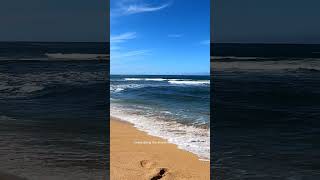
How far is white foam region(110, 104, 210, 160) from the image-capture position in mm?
6039

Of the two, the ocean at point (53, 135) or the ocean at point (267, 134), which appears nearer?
the ocean at point (53, 135)

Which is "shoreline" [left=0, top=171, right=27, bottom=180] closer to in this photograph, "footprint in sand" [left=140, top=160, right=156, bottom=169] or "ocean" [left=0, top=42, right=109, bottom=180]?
"ocean" [left=0, top=42, right=109, bottom=180]

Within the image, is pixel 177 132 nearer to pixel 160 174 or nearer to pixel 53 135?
pixel 53 135

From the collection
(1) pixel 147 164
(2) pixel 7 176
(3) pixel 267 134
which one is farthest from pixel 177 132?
(2) pixel 7 176

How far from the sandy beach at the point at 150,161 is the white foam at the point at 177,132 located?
184mm

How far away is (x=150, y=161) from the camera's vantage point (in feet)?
17.9

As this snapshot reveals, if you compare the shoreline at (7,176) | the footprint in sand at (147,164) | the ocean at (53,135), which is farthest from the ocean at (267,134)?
the shoreline at (7,176)

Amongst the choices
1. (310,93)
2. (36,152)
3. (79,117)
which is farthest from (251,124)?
(310,93)

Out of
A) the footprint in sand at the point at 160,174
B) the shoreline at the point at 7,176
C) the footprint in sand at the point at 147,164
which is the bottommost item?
the footprint in sand at the point at 160,174

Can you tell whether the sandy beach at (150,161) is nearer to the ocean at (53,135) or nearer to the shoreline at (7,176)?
the ocean at (53,135)

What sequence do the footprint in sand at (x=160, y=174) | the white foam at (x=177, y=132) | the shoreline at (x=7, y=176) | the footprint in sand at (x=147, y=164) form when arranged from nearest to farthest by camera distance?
the shoreline at (x=7, y=176)
the footprint in sand at (x=160, y=174)
the footprint in sand at (x=147, y=164)
the white foam at (x=177, y=132)

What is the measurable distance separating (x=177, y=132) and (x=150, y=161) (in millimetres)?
1989

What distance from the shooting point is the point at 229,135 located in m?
7.30

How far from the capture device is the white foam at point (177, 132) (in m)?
6.04
